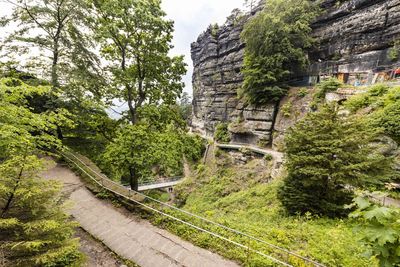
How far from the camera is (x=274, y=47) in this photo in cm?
1977

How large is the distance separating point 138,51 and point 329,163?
9.67m

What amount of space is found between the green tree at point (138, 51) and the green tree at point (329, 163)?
705cm

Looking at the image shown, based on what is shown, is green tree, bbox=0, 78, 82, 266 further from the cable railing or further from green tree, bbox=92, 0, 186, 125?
green tree, bbox=92, 0, 186, 125

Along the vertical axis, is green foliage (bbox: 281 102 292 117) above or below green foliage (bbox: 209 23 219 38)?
below

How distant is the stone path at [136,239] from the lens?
4.71 m

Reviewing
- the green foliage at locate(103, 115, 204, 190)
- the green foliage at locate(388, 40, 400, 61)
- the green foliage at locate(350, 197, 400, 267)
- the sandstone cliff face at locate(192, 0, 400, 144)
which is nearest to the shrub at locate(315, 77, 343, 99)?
the sandstone cliff face at locate(192, 0, 400, 144)

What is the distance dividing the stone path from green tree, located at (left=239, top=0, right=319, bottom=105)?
1754cm

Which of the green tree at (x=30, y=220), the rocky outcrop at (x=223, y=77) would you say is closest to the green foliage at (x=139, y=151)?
the green tree at (x=30, y=220)

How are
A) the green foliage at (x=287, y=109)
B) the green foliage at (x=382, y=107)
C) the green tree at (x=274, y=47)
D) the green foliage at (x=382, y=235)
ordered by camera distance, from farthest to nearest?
1. the green tree at (x=274, y=47)
2. the green foliage at (x=287, y=109)
3. the green foliage at (x=382, y=107)
4. the green foliage at (x=382, y=235)

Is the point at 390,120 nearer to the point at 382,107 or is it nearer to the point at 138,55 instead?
the point at 382,107

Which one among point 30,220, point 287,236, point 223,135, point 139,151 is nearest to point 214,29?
point 223,135

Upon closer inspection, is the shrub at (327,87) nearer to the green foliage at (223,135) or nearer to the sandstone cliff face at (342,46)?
the sandstone cliff face at (342,46)

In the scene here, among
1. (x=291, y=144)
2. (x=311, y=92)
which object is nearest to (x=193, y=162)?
(x=311, y=92)

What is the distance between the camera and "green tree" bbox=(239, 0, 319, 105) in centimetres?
1938
